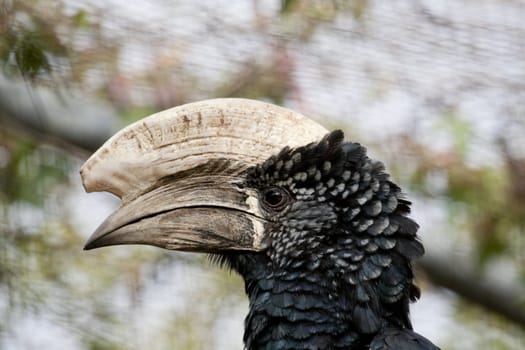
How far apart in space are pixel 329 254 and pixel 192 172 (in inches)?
17.0

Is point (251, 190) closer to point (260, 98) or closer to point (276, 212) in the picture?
point (276, 212)

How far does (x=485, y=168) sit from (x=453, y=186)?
164 mm

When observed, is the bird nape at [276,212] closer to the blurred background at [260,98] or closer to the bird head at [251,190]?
the bird head at [251,190]

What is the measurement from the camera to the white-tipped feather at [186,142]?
9.04 ft

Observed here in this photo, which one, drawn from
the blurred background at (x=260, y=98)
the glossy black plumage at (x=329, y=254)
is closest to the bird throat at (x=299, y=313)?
the glossy black plumage at (x=329, y=254)

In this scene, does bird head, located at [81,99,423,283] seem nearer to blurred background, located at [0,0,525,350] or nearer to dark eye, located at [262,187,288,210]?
dark eye, located at [262,187,288,210]

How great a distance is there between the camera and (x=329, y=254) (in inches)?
110

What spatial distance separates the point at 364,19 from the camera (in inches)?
188

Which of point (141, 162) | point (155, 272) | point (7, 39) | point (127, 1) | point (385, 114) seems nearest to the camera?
point (141, 162)

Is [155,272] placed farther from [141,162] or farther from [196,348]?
[141,162]

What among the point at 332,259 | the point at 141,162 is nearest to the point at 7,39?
the point at 141,162

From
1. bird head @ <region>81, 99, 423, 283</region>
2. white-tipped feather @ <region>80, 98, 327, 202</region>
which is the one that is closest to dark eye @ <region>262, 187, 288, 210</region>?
bird head @ <region>81, 99, 423, 283</region>

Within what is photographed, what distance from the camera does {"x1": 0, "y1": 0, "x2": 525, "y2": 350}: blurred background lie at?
424cm

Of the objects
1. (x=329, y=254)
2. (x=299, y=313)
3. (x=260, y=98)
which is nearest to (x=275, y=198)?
(x=329, y=254)
